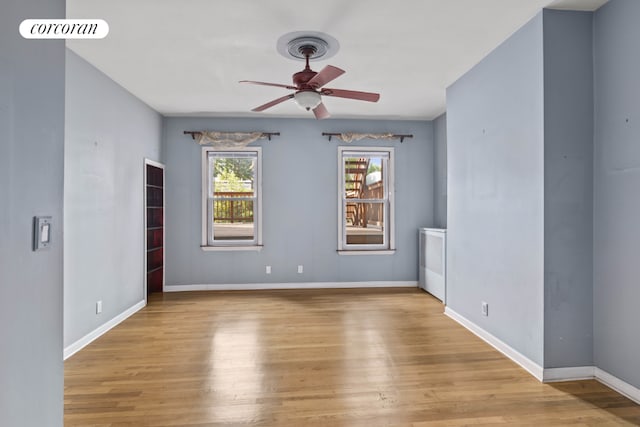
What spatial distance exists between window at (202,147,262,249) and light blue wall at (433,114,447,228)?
280 cm

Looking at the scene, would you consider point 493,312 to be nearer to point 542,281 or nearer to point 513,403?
point 542,281

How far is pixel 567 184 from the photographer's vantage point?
2572 mm

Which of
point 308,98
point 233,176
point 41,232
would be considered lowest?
point 41,232

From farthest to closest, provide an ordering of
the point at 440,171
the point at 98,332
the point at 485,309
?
the point at 440,171
the point at 98,332
the point at 485,309

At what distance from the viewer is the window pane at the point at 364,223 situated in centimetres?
575

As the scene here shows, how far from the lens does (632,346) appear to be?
90.0 inches

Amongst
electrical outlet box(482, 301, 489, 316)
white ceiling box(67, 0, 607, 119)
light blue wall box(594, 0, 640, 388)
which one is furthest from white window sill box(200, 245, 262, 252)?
light blue wall box(594, 0, 640, 388)

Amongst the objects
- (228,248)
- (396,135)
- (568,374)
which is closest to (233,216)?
(228,248)

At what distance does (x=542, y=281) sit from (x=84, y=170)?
13.2 feet

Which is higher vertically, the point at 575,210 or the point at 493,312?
the point at 575,210

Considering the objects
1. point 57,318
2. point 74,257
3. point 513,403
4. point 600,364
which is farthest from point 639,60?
point 74,257

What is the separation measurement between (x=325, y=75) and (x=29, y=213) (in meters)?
2.03

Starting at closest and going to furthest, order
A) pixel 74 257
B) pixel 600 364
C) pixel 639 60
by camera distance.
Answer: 1. pixel 639 60
2. pixel 600 364
3. pixel 74 257

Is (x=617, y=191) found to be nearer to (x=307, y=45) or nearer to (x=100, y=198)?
(x=307, y=45)
